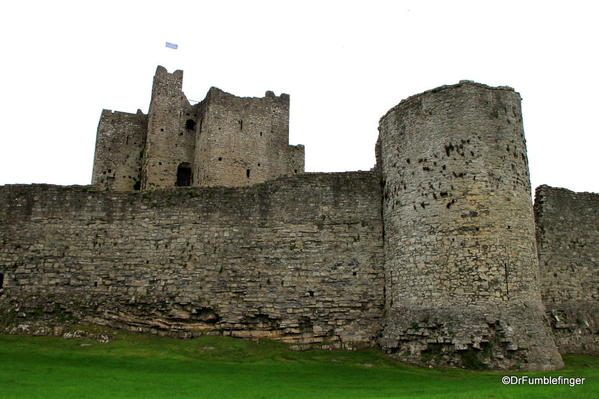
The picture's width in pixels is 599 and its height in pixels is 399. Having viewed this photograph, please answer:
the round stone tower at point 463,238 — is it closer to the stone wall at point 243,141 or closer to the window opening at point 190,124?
the stone wall at point 243,141

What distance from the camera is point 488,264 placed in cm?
1873

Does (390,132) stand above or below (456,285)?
above

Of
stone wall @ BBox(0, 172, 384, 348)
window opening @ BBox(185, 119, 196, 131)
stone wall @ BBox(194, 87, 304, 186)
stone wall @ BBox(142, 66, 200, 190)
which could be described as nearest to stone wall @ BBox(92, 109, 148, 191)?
stone wall @ BBox(142, 66, 200, 190)

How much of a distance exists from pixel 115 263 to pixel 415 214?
1110 centimetres

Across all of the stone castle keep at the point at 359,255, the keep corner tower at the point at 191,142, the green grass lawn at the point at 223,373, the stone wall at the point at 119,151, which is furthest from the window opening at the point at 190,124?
the green grass lawn at the point at 223,373

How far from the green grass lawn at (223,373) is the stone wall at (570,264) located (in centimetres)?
167

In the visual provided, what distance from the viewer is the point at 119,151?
128 feet

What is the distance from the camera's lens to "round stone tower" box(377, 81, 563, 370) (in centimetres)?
1816

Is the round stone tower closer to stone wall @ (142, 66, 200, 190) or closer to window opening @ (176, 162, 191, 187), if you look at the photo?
stone wall @ (142, 66, 200, 190)

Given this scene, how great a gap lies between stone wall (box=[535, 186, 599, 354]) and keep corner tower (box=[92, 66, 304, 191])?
714 inches

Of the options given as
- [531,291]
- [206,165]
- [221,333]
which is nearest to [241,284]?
[221,333]

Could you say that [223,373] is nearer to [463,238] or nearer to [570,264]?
[463,238]

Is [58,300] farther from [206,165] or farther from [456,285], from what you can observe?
[206,165]

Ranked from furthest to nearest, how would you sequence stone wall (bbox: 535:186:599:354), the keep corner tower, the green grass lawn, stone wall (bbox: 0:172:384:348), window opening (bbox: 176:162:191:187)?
window opening (bbox: 176:162:191:187) → the keep corner tower → stone wall (bbox: 535:186:599:354) → stone wall (bbox: 0:172:384:348) → the green grass lawn
